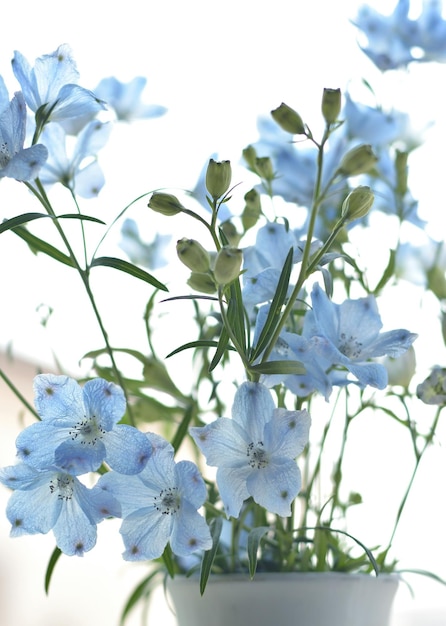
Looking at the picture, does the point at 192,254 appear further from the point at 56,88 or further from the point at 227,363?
the point at 227,363

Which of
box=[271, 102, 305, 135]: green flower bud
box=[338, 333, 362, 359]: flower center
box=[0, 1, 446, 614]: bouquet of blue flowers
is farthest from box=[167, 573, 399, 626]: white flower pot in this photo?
box=[271, 102, 305, 135]: green flower bud

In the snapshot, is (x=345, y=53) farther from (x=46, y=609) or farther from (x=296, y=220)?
(x=46, y=609)

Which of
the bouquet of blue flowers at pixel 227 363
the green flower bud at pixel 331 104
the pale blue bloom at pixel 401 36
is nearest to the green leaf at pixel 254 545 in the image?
the bouquet of blue flowers at pixel 227 363

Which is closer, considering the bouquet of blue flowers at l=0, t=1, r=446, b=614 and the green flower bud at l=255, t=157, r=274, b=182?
the bouquet of blue flowers at l=0, t=1, r=446, b=614

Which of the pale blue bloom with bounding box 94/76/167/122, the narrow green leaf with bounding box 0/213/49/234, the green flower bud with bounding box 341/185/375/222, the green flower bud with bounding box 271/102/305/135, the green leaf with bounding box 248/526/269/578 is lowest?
the green leaf with bounding box 248/526/269/578

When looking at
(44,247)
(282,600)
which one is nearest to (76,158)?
(44,247)

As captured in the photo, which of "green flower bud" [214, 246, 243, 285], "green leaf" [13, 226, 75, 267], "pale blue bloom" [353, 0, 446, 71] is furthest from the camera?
"pale blue bloom" [353, 0, 446, 71]

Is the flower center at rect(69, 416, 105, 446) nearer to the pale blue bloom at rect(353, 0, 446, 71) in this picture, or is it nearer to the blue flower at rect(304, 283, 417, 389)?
the blue flower at rect(304, 283, 417, 389)

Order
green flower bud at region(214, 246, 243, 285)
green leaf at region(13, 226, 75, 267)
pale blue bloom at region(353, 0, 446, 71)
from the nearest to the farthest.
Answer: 1. green flower bud at region(214, 246, 243, 285)
2. green leaf at region(13, 226, 75, 267)
3. pale blue bloom at region(353, 0, 446, 71)

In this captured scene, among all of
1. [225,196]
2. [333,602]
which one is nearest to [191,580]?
[333,602]
